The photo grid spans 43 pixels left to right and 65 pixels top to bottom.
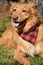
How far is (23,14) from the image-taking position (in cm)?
641

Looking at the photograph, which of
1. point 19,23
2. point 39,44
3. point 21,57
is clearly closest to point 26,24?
point 19,23

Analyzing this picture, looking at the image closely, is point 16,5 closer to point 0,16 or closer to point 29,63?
point 29,63

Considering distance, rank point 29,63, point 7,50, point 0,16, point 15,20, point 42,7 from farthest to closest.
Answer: point 0,16 → point 42,7 → point 7,50 → point 15,20 → point 29,63

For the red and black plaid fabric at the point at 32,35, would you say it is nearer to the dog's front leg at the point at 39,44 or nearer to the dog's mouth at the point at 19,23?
the dog's front leg at the point at 39,44

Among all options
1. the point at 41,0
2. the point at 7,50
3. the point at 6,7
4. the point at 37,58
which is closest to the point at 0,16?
the point at 6,7

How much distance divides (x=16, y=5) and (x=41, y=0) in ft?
14.7

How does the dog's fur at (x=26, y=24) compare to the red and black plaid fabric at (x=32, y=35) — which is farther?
the red and black plaid fabric at (x=32, y=35)

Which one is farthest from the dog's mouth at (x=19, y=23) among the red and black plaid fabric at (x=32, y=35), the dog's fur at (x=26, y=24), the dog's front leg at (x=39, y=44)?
the dog's front leg at (x=39, y=44)

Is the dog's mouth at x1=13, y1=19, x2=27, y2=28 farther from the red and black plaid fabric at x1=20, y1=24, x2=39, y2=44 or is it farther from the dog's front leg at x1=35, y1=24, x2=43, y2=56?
the dog's front leg at x1=35, y1=24, x2=43, y2=56

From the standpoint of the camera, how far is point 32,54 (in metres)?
6.43

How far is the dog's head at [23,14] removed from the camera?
6.36m

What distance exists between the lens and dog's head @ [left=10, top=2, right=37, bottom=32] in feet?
20.9

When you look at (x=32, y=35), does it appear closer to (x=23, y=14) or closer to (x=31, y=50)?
(x=31, y=50)

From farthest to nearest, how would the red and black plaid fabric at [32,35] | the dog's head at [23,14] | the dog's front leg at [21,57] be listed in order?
the red and black plaid fabric at [32,35] → the dog's head at [23,14] → the dog's front leg at [21,57]
